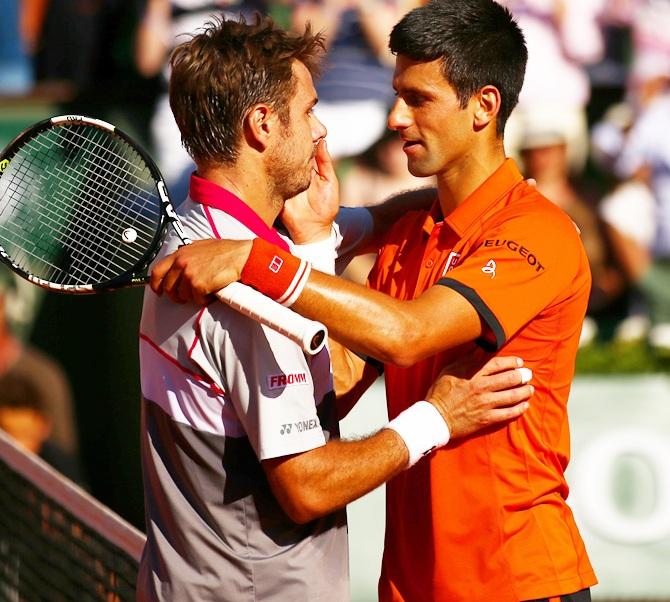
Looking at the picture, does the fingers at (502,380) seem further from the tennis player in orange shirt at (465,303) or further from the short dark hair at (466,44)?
the short dark hair at (466,44)

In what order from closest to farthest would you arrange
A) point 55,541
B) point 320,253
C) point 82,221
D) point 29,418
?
point 82,221 < point 320,253 < point 55,541 < point 29,418

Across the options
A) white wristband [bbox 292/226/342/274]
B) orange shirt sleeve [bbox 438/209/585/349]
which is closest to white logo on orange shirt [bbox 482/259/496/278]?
orange shirt sleeve [bbox 438/209/585/349]

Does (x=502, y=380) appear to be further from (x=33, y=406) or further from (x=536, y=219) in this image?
(x=33, y=406)

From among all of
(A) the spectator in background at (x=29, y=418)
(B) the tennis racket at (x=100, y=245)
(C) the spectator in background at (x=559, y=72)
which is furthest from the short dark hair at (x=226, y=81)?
(A) the spectator in background at (x=29, y=418)

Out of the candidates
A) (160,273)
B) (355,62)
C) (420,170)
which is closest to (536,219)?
(420,170)

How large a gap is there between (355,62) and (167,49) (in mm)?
1129

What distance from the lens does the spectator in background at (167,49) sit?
7852 mm

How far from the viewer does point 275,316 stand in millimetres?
3078

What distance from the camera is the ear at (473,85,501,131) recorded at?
12.4 feet

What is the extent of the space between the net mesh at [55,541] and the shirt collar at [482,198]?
1.51 meters

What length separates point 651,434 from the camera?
7.91m

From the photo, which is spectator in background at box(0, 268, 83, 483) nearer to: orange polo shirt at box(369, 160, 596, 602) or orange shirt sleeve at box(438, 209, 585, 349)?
orange polo shirt at box(369, 160, 596, 602)

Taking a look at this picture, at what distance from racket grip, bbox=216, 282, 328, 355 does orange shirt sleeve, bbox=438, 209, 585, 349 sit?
19.6 inches

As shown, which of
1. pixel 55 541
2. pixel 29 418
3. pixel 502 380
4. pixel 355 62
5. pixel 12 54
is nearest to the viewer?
pixel 502 380
